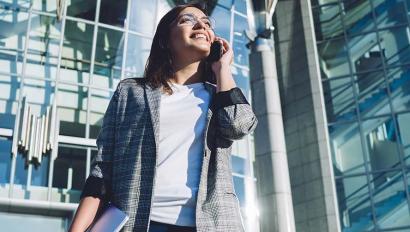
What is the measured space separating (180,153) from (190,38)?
1.72 feet

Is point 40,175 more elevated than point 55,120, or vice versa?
point 55,120

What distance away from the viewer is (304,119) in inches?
787

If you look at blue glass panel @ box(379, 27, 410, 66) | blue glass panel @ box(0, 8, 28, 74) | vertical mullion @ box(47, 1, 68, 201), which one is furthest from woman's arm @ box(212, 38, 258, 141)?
blue glass panel @ box(379, 27, 410, 66)

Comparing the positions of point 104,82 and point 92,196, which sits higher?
point 104,82

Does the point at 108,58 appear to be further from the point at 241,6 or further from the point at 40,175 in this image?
the point at 241,6

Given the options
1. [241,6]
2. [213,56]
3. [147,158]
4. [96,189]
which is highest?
[241,6]

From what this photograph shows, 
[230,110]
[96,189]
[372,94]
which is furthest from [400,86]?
[96,189]

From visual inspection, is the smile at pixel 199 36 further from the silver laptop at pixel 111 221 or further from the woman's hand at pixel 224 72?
the silver laptop at pixel 111 221

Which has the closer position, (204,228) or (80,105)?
(204,228)

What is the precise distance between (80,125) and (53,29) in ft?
9.83

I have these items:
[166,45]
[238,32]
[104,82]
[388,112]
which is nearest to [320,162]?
[388,112]

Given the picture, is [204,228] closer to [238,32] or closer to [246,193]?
[246,193]

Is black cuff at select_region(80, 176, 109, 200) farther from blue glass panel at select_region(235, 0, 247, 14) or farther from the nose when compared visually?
blue glass panel at select_region(235, 0, 247, 14)

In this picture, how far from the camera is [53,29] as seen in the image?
16.8m
